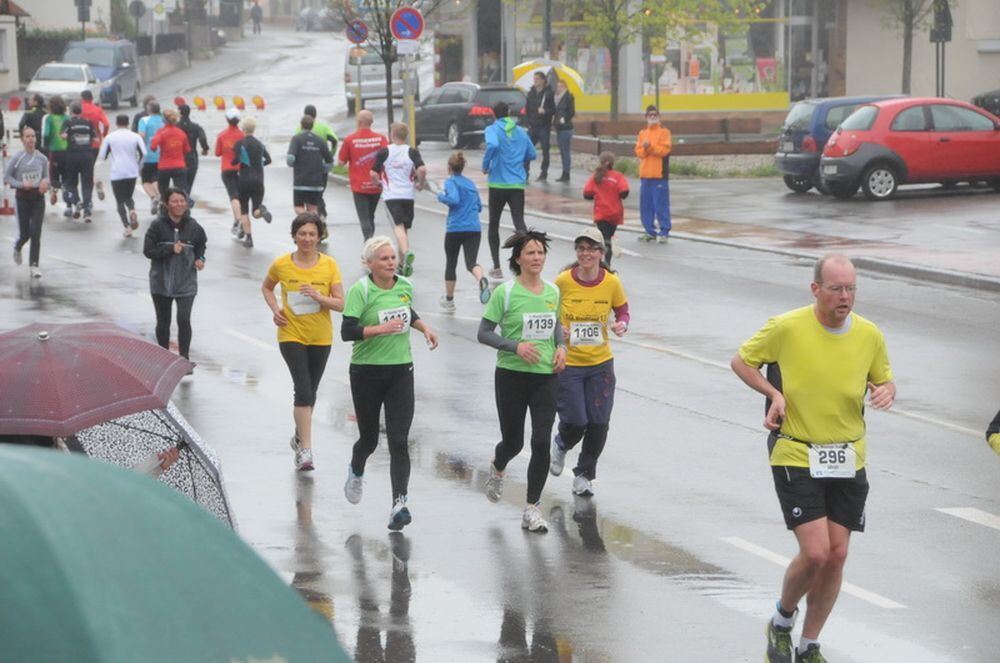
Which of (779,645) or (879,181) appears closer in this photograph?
(779,645)

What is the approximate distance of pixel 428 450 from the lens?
1238 cm

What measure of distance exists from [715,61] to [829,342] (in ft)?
148

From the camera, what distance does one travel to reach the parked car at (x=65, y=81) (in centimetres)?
5153

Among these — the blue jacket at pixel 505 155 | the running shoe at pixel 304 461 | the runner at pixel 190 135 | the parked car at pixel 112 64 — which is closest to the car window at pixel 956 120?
the blue jacket at pixel 505 155

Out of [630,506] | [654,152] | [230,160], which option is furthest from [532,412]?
[230,160]

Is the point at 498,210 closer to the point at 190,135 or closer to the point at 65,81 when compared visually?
the point at 190,135

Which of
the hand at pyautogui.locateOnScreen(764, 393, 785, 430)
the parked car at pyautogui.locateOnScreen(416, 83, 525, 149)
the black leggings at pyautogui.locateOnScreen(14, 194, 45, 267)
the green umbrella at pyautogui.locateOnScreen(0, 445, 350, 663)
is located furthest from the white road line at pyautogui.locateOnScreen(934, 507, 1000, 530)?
the parked car at pyautogui.locateOnScreen(416, 83, 525, 149)

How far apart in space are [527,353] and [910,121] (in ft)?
68.5

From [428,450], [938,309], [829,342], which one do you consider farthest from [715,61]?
[829,342]

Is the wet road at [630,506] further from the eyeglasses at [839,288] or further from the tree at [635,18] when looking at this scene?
the tree at [635,18]

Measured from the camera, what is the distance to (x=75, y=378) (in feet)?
22.5

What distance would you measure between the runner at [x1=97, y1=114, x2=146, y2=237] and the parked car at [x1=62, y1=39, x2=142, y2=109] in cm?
3021

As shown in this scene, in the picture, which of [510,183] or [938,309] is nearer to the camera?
Result: [938,309]

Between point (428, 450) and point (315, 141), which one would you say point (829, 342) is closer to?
point (428, 450)
